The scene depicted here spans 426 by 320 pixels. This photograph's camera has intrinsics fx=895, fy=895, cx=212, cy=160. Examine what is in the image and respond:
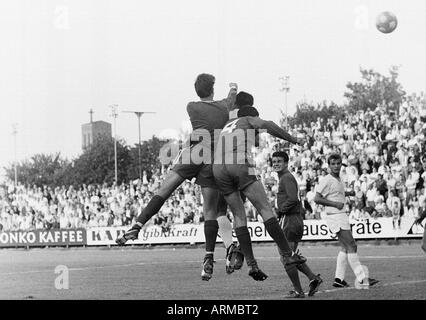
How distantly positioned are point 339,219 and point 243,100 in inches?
87.5

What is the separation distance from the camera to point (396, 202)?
23.7 metres

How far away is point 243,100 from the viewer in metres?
10.5

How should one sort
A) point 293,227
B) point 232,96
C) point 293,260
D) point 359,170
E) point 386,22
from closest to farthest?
point 293,260, point 232,96, point 293,227, point 386,22, point 359,170

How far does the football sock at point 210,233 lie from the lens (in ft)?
33.1

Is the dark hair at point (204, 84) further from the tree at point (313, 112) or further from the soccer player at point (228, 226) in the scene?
the tree at point (313, 112)

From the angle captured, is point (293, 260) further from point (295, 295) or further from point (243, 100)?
point (243, 100)

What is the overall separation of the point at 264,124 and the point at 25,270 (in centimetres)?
1118

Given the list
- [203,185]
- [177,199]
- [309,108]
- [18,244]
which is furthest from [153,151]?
[203,185]

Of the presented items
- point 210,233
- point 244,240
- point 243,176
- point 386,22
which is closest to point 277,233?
point 244,240

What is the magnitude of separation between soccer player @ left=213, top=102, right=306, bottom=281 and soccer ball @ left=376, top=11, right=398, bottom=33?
541 cm

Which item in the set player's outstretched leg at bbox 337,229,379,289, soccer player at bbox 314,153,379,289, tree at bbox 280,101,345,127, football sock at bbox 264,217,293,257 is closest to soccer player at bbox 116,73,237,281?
football sock at bbox 264,217,293,257

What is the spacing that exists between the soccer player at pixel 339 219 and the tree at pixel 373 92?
28.3m

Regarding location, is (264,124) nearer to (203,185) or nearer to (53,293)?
(203,185)

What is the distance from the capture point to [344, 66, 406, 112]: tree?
133ft
